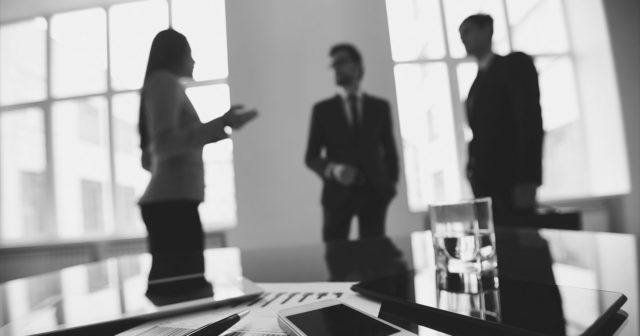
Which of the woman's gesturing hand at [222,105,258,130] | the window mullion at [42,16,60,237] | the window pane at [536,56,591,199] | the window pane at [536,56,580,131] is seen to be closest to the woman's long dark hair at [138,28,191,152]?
the woman's gesturing hand at [222,105,258,130]

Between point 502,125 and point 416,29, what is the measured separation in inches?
16.5

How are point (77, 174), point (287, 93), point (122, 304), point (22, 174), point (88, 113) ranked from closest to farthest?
point (122, 304)
point (287, 93)
point (88, 113)
point (77, 174)
point (22, 174)

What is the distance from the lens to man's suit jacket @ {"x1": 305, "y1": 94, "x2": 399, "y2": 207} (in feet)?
4.70

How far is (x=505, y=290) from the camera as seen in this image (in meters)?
0.24

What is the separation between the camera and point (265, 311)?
0.84 ft

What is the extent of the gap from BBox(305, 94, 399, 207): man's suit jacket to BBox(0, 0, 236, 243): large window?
1.43ft

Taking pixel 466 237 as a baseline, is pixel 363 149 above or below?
above

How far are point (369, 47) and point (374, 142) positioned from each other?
0.50 metres

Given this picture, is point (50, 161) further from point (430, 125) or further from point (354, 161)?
point (430, 125)

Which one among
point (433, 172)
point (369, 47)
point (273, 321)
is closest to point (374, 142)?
point (433, 172)

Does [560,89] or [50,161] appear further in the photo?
[50,161]

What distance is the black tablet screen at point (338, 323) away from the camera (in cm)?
17

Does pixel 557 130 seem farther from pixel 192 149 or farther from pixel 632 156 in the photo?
pixel 192 149

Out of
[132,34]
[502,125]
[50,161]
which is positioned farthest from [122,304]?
[50,161]
